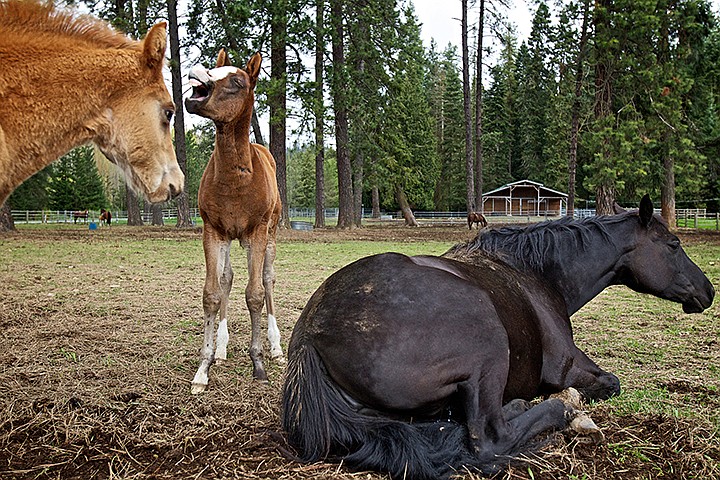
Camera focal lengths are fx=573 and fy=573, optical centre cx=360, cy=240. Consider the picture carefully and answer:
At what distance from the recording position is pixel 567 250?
4.27m

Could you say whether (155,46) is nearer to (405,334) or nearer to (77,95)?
(77,95)

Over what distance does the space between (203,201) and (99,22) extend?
1752 millimetres

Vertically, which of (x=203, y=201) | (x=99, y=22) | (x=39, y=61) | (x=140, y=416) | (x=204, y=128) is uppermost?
(x=204, y=128)

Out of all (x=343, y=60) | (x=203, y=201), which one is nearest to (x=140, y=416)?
(x=203, y=201)

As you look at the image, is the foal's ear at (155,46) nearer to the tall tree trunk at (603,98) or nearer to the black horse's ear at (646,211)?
the black horse's ear at (646,211)

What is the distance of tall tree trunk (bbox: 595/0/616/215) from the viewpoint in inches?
840

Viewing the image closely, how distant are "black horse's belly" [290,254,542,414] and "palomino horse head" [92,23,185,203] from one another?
1279 millimetres

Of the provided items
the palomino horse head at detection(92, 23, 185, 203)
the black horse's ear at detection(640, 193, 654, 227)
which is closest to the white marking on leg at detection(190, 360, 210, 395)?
the palomino horse head at detection(92, 23, 185, 203)

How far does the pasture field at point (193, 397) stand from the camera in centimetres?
306

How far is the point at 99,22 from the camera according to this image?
3361 millimetres

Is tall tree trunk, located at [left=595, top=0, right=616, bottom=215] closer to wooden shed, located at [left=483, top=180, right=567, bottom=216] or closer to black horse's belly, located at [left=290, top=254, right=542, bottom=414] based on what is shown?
black horse's belly, located at [left=290, top=254, right=542, bottom=414]

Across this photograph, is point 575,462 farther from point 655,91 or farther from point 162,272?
point 655,91

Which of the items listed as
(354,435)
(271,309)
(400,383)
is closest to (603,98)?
(271,309)

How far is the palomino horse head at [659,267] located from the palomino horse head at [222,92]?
3141 millimetres
